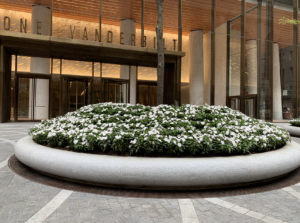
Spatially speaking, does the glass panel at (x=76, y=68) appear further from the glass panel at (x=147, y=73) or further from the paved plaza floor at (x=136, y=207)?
the paved plaza floor at (x=136, y=207)

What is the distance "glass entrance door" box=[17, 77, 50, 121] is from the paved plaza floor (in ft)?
46.5

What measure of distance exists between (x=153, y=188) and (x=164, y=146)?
2.38ft

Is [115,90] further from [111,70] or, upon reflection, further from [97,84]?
[111,70]

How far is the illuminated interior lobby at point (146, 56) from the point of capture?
630 inches

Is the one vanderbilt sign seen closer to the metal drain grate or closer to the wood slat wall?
the wood slat wall

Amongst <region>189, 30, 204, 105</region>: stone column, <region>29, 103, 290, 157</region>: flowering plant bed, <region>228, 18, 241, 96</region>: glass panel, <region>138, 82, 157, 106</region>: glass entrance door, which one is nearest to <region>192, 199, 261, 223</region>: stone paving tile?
<region>29, 103, 290, 157</region>: flowering plant bed

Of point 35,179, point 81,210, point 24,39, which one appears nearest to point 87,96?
point 24,39

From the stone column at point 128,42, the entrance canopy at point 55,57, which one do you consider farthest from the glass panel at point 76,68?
the stone column at point 128,42

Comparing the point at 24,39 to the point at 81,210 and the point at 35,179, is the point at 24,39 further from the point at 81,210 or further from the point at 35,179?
the point at 81,210

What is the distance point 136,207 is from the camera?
309cm

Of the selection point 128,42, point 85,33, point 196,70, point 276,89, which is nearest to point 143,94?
point 128,42

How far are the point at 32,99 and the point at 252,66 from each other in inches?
673

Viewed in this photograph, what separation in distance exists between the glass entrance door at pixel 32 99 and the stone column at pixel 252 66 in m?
15.5

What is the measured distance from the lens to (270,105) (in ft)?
61.5
